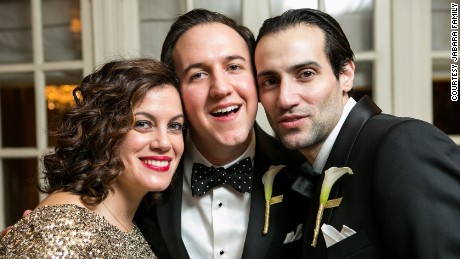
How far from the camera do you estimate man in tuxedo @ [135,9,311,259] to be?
1.79 metres

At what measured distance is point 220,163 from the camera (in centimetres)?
202

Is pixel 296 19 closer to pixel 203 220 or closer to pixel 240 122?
pixel 240 122

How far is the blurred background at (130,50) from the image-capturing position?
101 inches

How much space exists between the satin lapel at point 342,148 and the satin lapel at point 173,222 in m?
0.55

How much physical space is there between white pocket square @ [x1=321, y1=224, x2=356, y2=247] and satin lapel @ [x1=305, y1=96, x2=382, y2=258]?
0.10ft

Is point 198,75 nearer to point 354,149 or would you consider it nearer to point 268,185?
point 268,185

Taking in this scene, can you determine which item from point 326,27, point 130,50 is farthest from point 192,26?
point 130,50

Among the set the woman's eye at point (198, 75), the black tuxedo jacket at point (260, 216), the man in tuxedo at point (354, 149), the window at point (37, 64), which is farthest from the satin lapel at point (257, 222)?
the window at point (37, 64)

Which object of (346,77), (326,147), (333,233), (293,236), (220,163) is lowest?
(293,236)

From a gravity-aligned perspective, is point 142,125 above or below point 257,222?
above

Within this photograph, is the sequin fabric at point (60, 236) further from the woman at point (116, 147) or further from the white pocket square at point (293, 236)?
the white pocket square at point (293, 236)

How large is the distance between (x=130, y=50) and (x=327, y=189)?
69.5 inches
